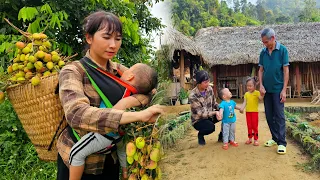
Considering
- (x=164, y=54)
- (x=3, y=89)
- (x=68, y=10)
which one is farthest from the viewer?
(x=164, y=54)

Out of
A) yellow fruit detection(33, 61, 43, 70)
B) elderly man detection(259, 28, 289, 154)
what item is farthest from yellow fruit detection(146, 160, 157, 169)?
elderly man detection(259, 28, 289, 154)

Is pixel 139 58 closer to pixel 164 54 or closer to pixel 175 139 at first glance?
pixel 175 139

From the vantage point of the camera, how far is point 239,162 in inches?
163

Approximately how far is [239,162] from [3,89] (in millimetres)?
3339

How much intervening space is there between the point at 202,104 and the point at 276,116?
1102mm

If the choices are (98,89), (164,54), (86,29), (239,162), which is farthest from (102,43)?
(164,54)

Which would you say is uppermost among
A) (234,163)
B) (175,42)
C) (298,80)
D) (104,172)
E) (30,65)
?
(175,42)

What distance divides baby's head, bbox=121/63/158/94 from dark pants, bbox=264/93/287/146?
3222 mm

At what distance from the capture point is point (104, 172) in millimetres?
1514

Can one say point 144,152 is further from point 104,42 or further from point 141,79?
point 104,42

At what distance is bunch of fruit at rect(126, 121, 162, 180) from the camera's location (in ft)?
3.92

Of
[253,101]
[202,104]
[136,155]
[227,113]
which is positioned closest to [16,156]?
[202,104]

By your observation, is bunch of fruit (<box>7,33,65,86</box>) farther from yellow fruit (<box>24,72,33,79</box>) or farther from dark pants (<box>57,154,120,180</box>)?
dark pants (<box>57,154,120,180</box>)

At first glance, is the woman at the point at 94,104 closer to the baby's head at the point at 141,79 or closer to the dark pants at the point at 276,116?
the baby's head at the point at 141,79
